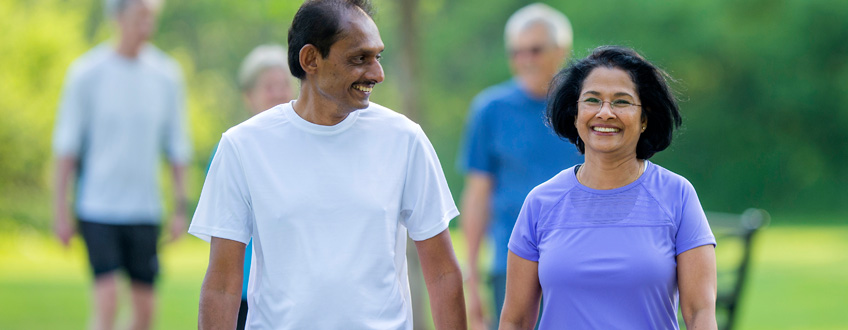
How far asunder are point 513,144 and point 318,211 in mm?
2237

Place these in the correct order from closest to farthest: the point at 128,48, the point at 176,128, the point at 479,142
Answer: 1. the point at 479,142
2. the point at 128,48
3. the point at 176,128

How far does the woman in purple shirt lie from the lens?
3285 millimetres

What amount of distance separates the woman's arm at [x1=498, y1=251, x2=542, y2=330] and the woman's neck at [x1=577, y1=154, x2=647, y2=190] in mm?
313

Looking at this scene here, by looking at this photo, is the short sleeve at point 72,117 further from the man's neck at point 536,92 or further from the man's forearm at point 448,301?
the man's forearm at point 448,301

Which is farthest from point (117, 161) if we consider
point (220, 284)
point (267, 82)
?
point (220, 284)

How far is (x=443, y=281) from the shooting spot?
12.1 feet

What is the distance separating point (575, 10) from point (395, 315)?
3255 cm

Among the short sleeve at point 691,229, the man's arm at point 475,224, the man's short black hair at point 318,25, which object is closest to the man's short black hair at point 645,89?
the short sleeve at point 691,229

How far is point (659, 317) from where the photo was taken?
130 inches

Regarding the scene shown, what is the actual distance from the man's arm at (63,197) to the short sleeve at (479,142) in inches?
109

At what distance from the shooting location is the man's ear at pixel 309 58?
140 inches

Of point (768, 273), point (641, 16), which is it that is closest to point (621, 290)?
point (768, 273)

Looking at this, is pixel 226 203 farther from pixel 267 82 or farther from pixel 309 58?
pixel 267 82

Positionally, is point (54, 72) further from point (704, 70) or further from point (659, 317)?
point (659, 317)
